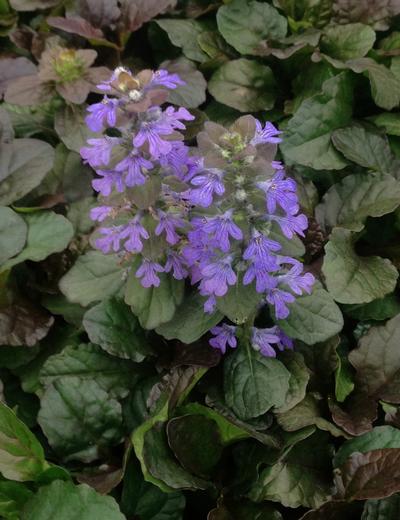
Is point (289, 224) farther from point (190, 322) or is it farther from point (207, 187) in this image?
point (190, 322)

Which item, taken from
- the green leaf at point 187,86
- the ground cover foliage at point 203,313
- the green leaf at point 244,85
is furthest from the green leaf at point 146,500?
the green leaf at point 244,85

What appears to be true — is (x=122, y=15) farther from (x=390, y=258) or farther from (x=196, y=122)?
(x=390, y=258)

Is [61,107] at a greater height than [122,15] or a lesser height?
lesser

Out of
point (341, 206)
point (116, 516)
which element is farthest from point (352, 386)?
point (116, 516)

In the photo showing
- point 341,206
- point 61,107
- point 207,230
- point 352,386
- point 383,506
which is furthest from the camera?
point 61,107

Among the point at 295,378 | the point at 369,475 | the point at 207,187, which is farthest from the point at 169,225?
the point at 369,475

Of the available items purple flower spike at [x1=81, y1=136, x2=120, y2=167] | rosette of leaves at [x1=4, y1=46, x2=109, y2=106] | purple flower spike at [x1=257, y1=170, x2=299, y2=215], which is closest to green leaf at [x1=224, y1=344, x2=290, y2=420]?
purple flower spike at [x1=257, y1=170, x2=299, y2=215]

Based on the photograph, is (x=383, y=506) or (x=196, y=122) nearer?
(x=383, y=506)
